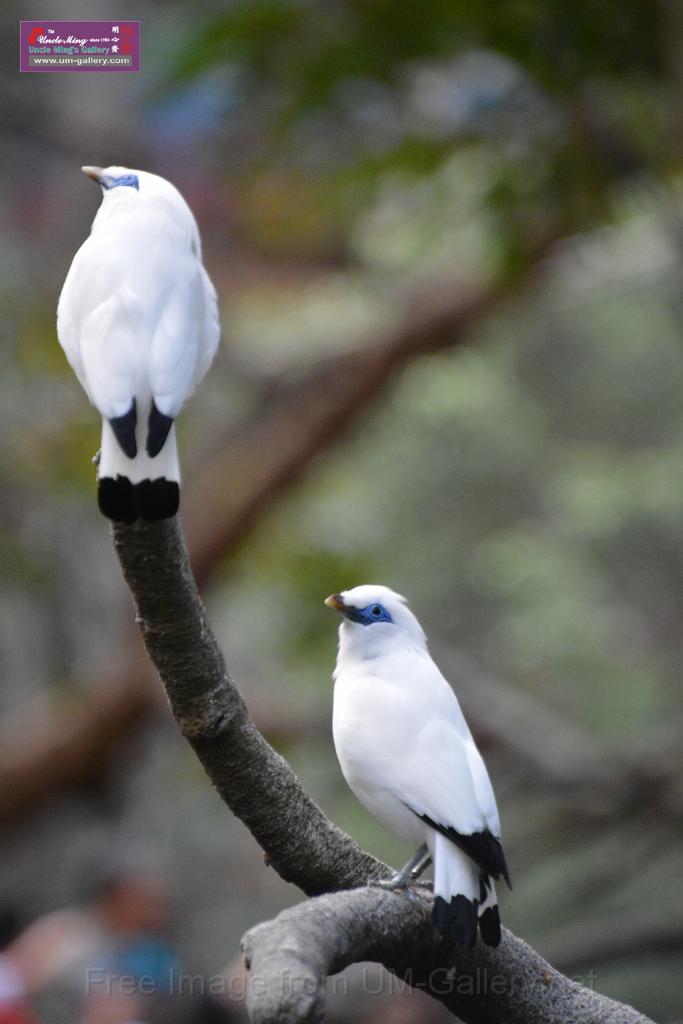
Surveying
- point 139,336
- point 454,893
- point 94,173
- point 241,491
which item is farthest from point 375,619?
point 241,491

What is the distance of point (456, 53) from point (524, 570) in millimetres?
3632

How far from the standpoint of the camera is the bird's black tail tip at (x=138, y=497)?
0.87 meters

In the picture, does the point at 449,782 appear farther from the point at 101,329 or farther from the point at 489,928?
the point at 101,329

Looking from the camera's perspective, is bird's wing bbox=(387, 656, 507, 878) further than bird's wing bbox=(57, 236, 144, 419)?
Yes

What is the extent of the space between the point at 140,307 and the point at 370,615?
1.19 ft

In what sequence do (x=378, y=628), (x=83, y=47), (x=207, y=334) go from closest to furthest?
(x=207, y=334) → (x=378, y=628) → (x=83, y=47)

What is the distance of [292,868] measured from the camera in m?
1.07

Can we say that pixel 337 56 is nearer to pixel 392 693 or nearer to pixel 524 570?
pixel 392 693

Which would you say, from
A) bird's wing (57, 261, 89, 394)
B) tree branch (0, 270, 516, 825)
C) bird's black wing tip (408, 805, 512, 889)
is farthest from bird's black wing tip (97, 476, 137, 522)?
tree branch (0, 270, 516, 825)

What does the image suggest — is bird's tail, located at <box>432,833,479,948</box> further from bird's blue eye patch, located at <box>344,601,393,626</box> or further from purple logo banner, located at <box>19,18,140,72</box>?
purple logo banner, located at <box>19,18,140,72</box>

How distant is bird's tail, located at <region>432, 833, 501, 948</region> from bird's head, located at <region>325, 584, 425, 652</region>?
179mm

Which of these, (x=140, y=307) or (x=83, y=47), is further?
(x=83, y=47)

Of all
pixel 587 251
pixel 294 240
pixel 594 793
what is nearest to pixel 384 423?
pixel 294 240

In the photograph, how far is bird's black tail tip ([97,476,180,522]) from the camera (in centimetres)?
87
